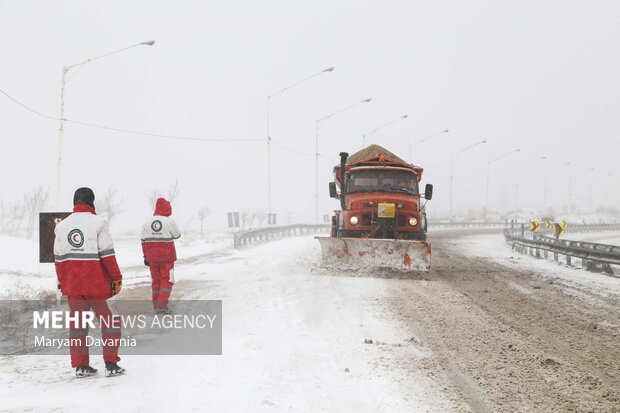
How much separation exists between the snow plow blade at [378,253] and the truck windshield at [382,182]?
167cm

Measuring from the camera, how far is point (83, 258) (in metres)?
4.49

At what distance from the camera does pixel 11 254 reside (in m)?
17.4

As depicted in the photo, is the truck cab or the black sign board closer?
the black sign board

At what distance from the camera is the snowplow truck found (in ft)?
37.6

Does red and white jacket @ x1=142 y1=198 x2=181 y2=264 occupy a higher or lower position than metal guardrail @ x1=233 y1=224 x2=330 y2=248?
higher

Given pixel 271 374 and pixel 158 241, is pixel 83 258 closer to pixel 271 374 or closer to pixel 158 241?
pixel 271 374

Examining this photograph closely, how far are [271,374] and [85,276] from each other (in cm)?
197

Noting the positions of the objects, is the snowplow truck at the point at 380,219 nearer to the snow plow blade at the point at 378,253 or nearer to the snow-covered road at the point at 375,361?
the snow plow blade at the point at 378,253

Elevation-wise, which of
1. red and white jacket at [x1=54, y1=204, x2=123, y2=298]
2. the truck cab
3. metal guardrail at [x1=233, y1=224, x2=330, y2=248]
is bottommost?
metal guardrail at [x1=233, y1=224, x2=330, y2=248]

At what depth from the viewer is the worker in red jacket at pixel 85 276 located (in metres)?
4.48

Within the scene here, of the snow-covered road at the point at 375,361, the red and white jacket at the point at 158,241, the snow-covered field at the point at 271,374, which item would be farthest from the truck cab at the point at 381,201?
the red and white jacket at the point at 158,241

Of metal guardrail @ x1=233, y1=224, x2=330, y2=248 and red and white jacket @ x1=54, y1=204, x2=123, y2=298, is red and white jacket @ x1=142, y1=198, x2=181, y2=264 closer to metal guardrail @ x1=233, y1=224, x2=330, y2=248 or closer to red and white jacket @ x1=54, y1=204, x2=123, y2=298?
red and white jacket @ x1=54, y1=204, x2=123, y2=298

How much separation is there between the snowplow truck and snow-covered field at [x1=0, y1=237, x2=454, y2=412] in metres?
3.84

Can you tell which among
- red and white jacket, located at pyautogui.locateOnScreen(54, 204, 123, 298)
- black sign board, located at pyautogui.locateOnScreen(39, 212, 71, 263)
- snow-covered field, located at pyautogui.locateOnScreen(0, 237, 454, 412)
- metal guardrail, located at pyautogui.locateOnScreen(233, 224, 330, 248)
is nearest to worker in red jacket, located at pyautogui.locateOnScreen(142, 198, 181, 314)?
snow-covered field, located at pyautogui.locateOnScreen(0, 237, 454, 412)
